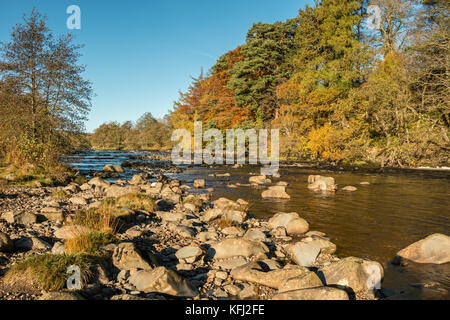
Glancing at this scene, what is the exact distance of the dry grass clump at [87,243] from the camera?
4445 millimetres

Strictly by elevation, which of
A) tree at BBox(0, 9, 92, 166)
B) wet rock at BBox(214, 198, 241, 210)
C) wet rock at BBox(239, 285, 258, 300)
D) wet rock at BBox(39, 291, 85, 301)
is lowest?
wet rock at BBox(239, 285, 258, 300)

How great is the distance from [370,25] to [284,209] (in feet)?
87.8

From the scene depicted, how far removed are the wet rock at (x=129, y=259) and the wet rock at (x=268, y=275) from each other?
4.84ft

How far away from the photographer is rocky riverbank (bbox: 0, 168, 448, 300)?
145 inches

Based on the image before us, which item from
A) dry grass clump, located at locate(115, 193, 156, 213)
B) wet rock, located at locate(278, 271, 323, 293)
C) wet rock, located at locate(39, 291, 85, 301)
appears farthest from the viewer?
dry grass clump, located at locate(115, 193, 156, 213)

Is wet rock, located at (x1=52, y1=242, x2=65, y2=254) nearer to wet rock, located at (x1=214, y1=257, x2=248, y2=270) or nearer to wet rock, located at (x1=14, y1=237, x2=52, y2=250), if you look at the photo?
wet rock, located at (x1=14, y1=237, x2=52, y2=250)

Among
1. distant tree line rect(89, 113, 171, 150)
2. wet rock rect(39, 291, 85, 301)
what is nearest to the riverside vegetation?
wet rock rect(39, 291, 85, 301)

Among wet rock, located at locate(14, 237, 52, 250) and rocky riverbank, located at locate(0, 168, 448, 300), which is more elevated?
wet rock, located at locate(14, 237, 52, 250)

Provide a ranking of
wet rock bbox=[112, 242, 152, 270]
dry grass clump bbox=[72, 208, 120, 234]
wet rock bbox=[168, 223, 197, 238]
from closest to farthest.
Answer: wet rock bbox=[112, 242, 152, 270], dry grass clump bbox=[72, 208, 120, 234], wet rock bbox=[168, 223, 197, 238]

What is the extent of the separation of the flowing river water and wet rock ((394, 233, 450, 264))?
0.16 metres

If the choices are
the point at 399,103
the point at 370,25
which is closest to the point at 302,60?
the point at 370,25

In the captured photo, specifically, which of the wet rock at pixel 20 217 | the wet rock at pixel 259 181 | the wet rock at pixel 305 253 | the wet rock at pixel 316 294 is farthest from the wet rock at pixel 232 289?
the wet rock at pixel 259 181

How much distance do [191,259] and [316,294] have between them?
7.38 feet
